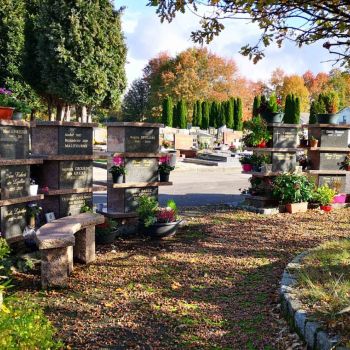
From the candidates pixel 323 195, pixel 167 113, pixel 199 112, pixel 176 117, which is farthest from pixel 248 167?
pixel 199 112

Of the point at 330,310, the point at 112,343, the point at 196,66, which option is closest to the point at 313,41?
the point at 330,310

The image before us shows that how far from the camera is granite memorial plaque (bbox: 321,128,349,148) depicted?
41.8ft

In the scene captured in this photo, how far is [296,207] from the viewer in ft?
37.2

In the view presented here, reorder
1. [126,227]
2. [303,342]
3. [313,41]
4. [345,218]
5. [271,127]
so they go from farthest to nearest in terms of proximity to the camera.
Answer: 1. [271,127]
2. [345,218]
3. [126,227]
4. [313,41]
5. [303,342]

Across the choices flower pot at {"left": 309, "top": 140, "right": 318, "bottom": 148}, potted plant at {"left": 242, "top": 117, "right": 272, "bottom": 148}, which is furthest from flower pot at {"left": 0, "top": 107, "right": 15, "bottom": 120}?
flower pot at {"left": 309, "top": 140, "right": 318, "bottom": 148}

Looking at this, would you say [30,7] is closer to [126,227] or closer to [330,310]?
[126,227]

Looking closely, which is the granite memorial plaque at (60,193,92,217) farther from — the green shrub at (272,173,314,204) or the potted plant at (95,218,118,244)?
the green shrub at (272,173,314,204)

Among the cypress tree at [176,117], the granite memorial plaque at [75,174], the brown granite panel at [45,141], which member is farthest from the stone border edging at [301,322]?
the cypress tree at [176,117]

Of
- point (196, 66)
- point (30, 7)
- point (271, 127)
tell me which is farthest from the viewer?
point (196, 66)

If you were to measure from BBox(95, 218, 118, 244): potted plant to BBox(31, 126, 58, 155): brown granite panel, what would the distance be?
1.46 metres

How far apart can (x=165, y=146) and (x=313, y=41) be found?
24.9 meters

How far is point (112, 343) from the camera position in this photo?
A: 4250mm

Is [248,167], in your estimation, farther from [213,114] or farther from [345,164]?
[213,114]

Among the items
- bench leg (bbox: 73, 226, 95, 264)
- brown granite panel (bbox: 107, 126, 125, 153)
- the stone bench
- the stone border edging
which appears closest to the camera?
the stone border edging
